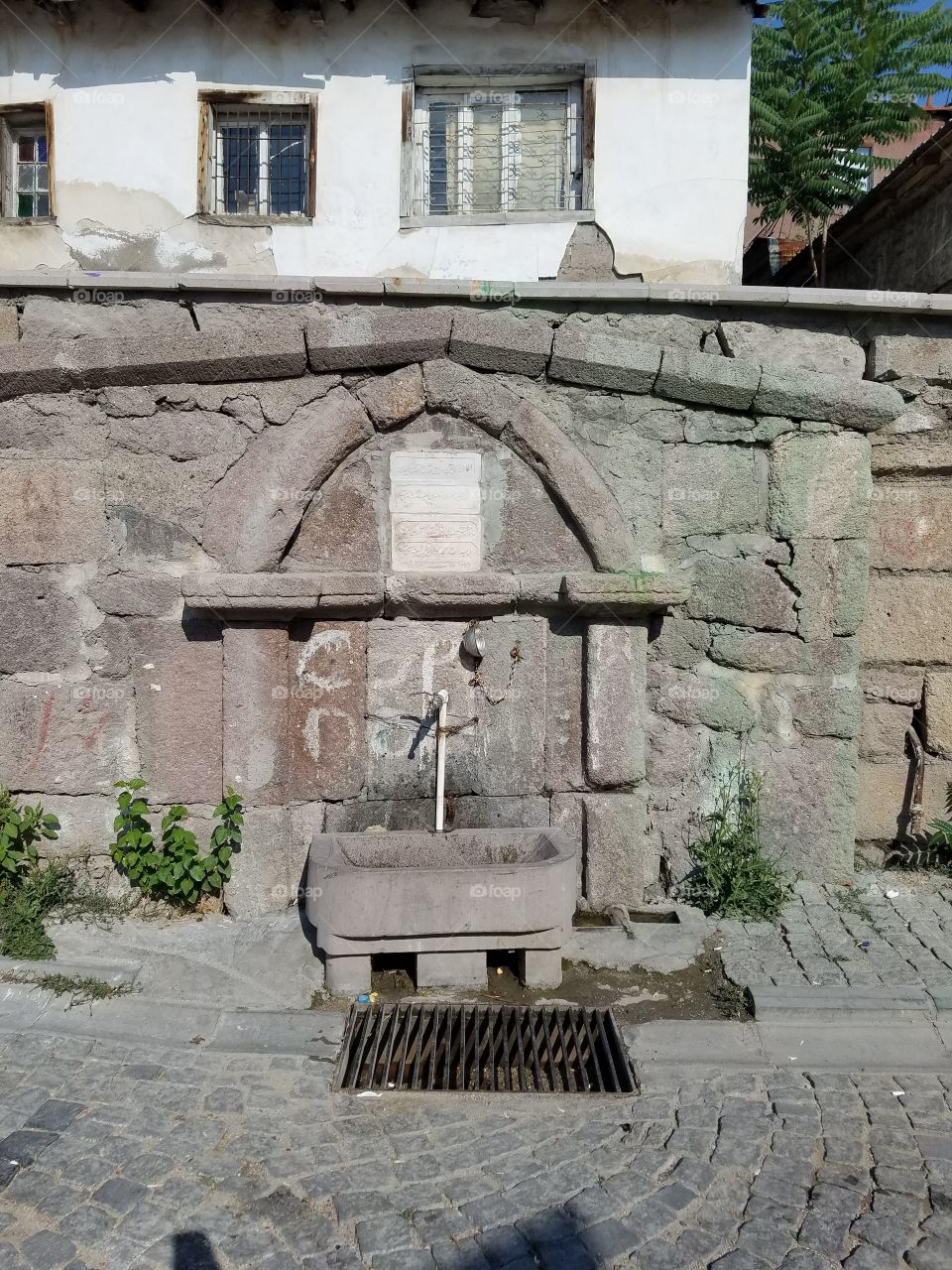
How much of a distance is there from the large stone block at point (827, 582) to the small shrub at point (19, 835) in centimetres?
392

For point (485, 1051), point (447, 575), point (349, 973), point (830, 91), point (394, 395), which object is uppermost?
point (830, 91)

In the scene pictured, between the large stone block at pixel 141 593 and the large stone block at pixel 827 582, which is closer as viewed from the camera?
the large stone block at pixel 141 593

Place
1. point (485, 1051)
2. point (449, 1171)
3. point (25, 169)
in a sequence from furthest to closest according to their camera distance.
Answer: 1. point (25, 169)
2. point (485, 1051)
3. point (449, 1171)

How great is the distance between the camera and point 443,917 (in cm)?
386

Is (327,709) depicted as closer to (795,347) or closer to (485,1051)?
(485,1051)

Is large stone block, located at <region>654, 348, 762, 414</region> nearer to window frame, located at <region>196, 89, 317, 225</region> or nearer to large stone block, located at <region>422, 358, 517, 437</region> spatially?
large stone block, located at <region>422, 358, 517, 437</region>

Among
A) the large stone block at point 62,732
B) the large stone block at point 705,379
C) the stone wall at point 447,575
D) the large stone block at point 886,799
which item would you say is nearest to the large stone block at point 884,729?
the large stone block at point 886,799

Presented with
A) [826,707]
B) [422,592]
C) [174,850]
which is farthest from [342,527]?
[826,707]

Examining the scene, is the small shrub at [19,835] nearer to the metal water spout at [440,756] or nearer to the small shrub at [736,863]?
the metal water spout at [440,756]

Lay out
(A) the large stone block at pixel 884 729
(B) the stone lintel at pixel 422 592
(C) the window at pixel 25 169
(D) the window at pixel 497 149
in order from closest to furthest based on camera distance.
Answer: (B) the stone lintel at pixel 422 592, (A) the large stone block at pixel 884 729, (D) the window at pixel 497 149, (C) the window at pixel 25 169

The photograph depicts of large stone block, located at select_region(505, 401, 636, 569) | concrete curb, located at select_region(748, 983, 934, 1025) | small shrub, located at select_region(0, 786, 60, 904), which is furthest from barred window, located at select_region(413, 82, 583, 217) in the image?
concrete curb, located at select_region(748, 983, 934, 1025)

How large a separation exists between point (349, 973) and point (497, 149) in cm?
592

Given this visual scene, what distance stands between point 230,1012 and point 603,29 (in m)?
7.01

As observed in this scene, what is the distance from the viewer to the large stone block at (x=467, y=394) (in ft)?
14.8
